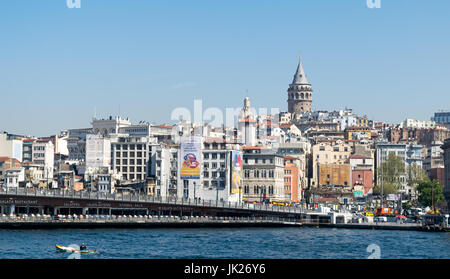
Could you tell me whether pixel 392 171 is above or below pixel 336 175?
above

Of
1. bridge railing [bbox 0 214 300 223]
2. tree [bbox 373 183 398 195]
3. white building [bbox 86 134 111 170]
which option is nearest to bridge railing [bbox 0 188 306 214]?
bridge railing [bbox 0 214 300 223]

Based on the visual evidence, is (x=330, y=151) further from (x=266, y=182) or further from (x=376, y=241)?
(x=376, y=241)

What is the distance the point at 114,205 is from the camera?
319 feet

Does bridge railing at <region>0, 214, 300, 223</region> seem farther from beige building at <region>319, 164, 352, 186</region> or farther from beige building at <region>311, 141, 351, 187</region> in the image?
beige building at <region>311, 141, 351, 187</region>

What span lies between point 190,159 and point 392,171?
161 feet

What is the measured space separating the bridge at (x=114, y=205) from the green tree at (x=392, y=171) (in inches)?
1969

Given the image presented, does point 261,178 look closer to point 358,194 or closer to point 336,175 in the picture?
point 358,194

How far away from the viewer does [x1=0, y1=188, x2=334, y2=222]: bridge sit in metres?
93.4

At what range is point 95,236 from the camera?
242 ft

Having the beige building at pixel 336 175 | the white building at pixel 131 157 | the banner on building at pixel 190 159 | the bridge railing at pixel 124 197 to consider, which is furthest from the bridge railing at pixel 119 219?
the beige building at pixel 336 175

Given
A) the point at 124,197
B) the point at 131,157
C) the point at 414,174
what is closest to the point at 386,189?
the point at 414,174

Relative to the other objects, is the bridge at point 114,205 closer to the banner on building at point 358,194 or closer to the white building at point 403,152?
the banner on building at point 358,194

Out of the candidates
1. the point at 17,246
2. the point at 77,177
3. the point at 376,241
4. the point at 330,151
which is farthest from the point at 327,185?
the point at 17,246
